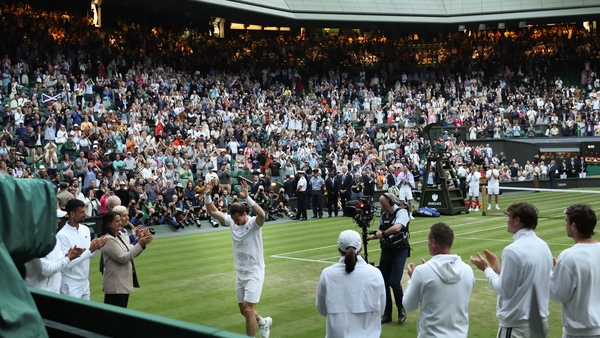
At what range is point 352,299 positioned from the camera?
19.8 ft

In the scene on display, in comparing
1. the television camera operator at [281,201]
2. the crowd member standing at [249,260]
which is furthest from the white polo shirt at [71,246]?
the television camera operator at [281,201]

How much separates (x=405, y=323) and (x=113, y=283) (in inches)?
180

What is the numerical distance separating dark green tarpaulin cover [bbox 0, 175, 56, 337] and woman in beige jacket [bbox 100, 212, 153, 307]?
504cm

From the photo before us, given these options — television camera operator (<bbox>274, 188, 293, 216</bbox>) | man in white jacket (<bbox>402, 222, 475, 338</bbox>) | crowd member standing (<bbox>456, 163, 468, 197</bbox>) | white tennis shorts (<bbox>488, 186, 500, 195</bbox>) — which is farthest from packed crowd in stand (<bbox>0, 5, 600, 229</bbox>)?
man in white jacket (<bbox>402, 222, 475, 338</bbox>)

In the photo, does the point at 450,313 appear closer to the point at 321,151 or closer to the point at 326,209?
the point at 326,209

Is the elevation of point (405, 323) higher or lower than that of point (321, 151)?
lower

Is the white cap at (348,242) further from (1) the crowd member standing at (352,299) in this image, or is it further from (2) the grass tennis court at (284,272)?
(2) the grass tennis court at (284,272)

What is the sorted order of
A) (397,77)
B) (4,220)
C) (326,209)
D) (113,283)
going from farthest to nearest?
(397,77), (326,209), (113,283), (4,220)

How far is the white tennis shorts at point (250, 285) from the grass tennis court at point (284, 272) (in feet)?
3.23

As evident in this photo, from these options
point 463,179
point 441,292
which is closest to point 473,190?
point 463,179

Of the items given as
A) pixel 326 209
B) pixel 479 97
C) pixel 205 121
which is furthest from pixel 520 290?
pixel 479 97

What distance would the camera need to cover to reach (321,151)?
36.2m

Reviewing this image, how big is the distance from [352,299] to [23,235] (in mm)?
3623

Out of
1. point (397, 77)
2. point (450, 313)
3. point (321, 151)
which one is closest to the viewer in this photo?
point (450, 313)
